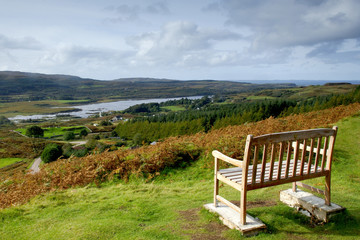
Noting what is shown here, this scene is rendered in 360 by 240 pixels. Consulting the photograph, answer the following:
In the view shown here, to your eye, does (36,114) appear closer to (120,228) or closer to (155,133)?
(155,133)

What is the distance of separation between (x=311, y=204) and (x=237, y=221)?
1.57 m

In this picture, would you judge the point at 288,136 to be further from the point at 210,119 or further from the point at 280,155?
the point at 210,119

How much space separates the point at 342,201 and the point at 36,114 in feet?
736

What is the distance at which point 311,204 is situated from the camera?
4.68 meters

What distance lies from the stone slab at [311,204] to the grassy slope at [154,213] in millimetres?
148

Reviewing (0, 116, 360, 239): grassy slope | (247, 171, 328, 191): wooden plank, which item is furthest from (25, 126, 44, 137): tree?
(247, 171, 328, 191): wooden plank

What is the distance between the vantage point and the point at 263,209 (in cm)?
496

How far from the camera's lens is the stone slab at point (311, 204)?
4.47m

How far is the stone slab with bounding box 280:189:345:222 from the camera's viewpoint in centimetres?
447

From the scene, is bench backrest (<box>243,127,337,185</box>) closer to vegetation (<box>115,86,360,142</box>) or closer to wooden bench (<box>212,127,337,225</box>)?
wooden bench (<box>212,127,337,225</box>)

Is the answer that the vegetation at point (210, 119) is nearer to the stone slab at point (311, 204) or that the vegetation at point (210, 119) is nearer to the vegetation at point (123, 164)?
the vegetation at point (123, 164)

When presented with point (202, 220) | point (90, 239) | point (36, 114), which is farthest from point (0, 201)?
point (36, 114)

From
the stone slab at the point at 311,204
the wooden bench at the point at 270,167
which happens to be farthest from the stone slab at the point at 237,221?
the stone slab at the point at 311,204

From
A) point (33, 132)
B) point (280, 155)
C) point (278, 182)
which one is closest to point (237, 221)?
point (278, 182)
